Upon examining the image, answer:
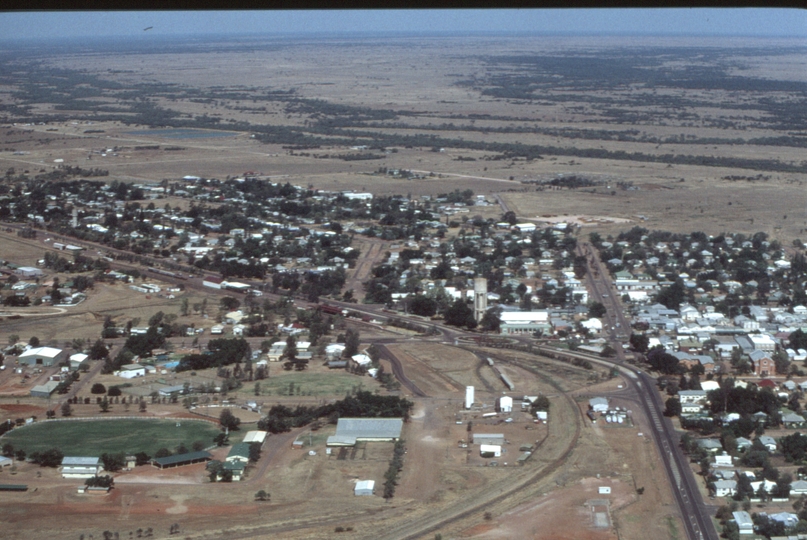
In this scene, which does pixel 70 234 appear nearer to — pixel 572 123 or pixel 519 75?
pixel 572 123

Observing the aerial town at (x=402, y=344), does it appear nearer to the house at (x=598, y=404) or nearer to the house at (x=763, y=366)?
the house at (x=763, y=366)

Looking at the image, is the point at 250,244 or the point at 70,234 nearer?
the point at 250,244

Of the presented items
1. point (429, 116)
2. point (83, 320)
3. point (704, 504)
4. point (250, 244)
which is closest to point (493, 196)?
point (250, 244)

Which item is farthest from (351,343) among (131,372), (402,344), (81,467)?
(81,467)

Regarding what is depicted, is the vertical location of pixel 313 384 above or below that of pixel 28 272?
above

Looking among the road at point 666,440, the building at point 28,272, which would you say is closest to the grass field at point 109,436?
the road at point 666,440

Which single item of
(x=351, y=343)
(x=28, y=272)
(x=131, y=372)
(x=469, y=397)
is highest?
(x=469, y=397)

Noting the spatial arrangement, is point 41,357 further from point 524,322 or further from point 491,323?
point 524,322

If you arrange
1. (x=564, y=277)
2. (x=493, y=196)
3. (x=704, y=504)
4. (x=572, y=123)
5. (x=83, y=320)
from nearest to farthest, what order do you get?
1. (x=704, y=504)
2. (x=83, y=320)
3. (x=564, y=277)
4. (x=493, y=196)
5. (x=572, y=123)
